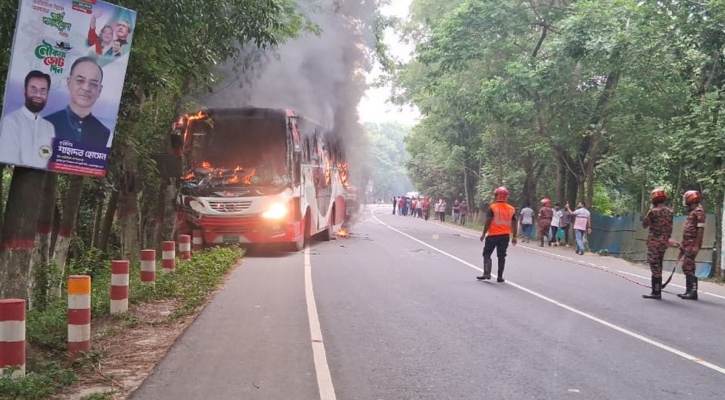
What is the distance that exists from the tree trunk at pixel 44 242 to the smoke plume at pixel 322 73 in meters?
8.50

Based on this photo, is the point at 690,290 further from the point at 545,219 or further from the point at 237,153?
the point at 545,219

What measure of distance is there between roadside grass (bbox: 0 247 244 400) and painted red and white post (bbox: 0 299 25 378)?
91 mm

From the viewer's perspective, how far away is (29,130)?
5.94 metres

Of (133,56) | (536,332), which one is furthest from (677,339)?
(133,56)

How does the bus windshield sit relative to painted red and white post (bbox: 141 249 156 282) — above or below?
above

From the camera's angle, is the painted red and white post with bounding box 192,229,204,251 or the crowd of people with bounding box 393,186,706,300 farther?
the painted red and white post with bounding box 192,229,204,251

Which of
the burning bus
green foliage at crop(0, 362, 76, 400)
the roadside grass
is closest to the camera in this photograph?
green foliage at crop(0, 362, 76, 400)

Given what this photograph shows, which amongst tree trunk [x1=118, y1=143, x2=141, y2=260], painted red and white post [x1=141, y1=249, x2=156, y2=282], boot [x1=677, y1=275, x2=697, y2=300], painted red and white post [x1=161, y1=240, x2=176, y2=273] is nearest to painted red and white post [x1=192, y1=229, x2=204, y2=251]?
tree trunk [x1=118, y1=143, x2=141, y2=260]

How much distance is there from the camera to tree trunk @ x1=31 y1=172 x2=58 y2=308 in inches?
316

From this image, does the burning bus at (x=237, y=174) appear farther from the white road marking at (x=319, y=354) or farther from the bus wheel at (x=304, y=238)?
the white road marking at (x=319, y=354)

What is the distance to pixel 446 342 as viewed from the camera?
7145 millimetres

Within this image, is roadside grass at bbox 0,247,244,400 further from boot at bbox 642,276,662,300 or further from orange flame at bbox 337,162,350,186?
orange flame at bbox 337,162,350,186

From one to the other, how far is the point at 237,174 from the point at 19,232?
29.6 ft

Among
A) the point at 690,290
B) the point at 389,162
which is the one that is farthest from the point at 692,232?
the point at 389,162
